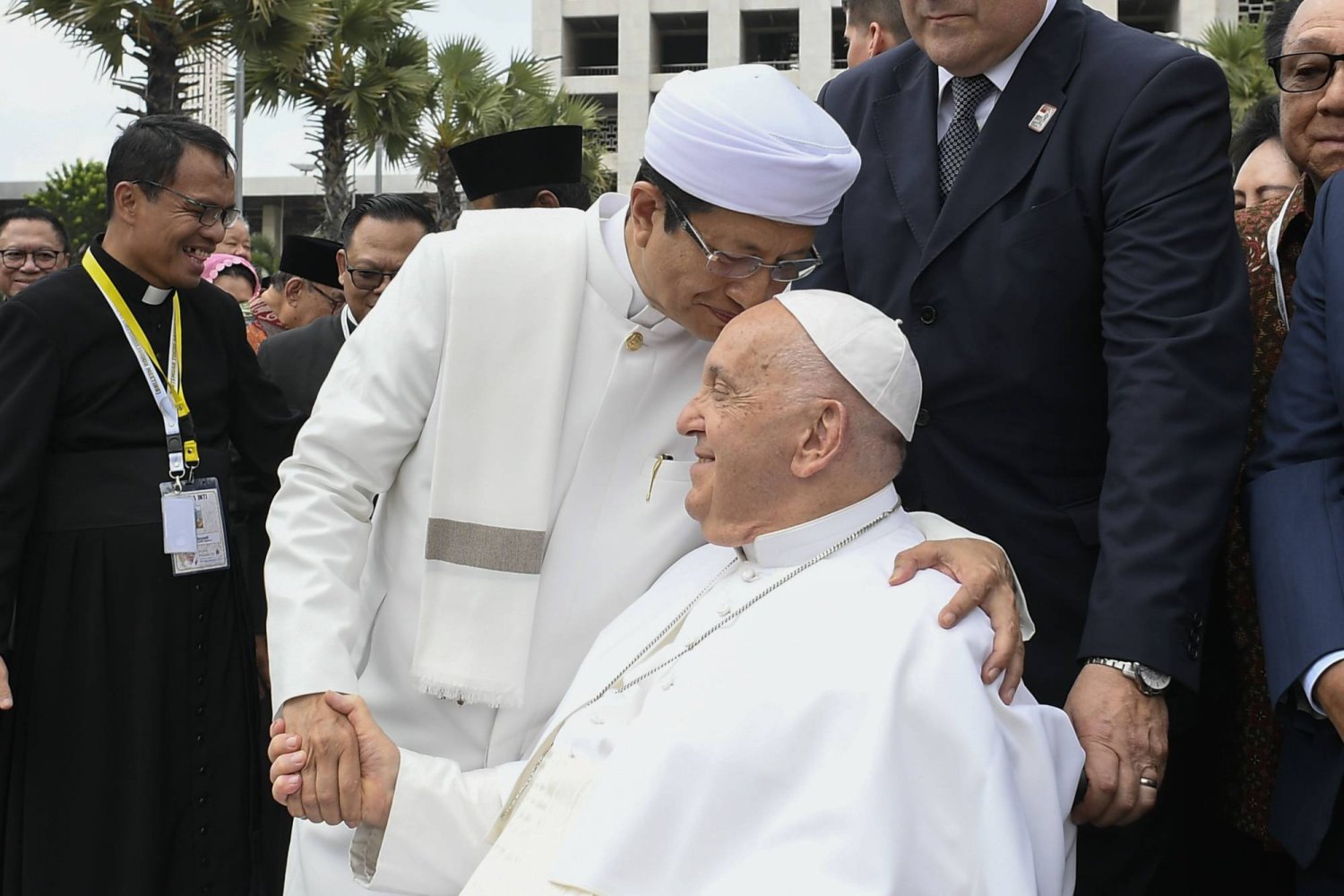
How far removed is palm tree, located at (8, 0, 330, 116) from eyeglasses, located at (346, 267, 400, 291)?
10817 millimetres

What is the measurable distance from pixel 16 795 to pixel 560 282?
2620mm

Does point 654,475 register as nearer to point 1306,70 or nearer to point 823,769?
point 823,769

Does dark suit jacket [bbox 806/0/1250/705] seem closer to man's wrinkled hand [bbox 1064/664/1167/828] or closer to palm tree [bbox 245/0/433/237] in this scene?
man's wrinkled hand [bbox 1064/664/1167/828]

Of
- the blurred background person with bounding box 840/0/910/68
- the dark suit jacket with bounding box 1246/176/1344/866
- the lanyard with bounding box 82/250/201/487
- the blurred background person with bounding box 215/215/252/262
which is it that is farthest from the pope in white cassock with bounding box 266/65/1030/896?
the blurred background person with bounding box 215/215/252/262

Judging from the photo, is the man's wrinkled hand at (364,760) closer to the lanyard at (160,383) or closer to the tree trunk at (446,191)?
the lanyard at (160,383)

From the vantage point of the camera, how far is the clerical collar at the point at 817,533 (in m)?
2.48

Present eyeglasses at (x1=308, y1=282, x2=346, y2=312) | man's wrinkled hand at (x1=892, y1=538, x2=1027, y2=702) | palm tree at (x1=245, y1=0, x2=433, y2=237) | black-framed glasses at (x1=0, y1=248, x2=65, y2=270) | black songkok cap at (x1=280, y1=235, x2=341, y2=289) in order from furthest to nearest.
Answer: palm tree at (x1=245, y1=0, x2=433, y2=237), eyeglasses at (x1=308, y1=282, x2=346, y2=312), black songkok cap at (x1=280, y1=235, x2=341, y2=289), black-framed glasses at (x1=0, y1=248, x2=65, y2=270), man's wrinkled hand at (x1=892, y1=538, x2=1027, y2=702)

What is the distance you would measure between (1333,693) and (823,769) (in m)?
0.88

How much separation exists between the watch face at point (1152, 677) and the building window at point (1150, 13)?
44.2 m

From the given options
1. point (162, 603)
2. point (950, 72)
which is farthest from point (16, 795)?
point (950, 72)

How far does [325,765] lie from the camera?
8.30 feet

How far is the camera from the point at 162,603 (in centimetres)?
443

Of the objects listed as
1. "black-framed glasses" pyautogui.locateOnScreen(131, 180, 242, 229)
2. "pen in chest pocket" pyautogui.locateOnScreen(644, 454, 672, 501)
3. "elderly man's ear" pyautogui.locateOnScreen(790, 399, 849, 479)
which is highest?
"black-framed glasses" pyautogui.locateOnScreen(131, 180, 242, 229)

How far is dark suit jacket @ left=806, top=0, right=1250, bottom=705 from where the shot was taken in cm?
243
